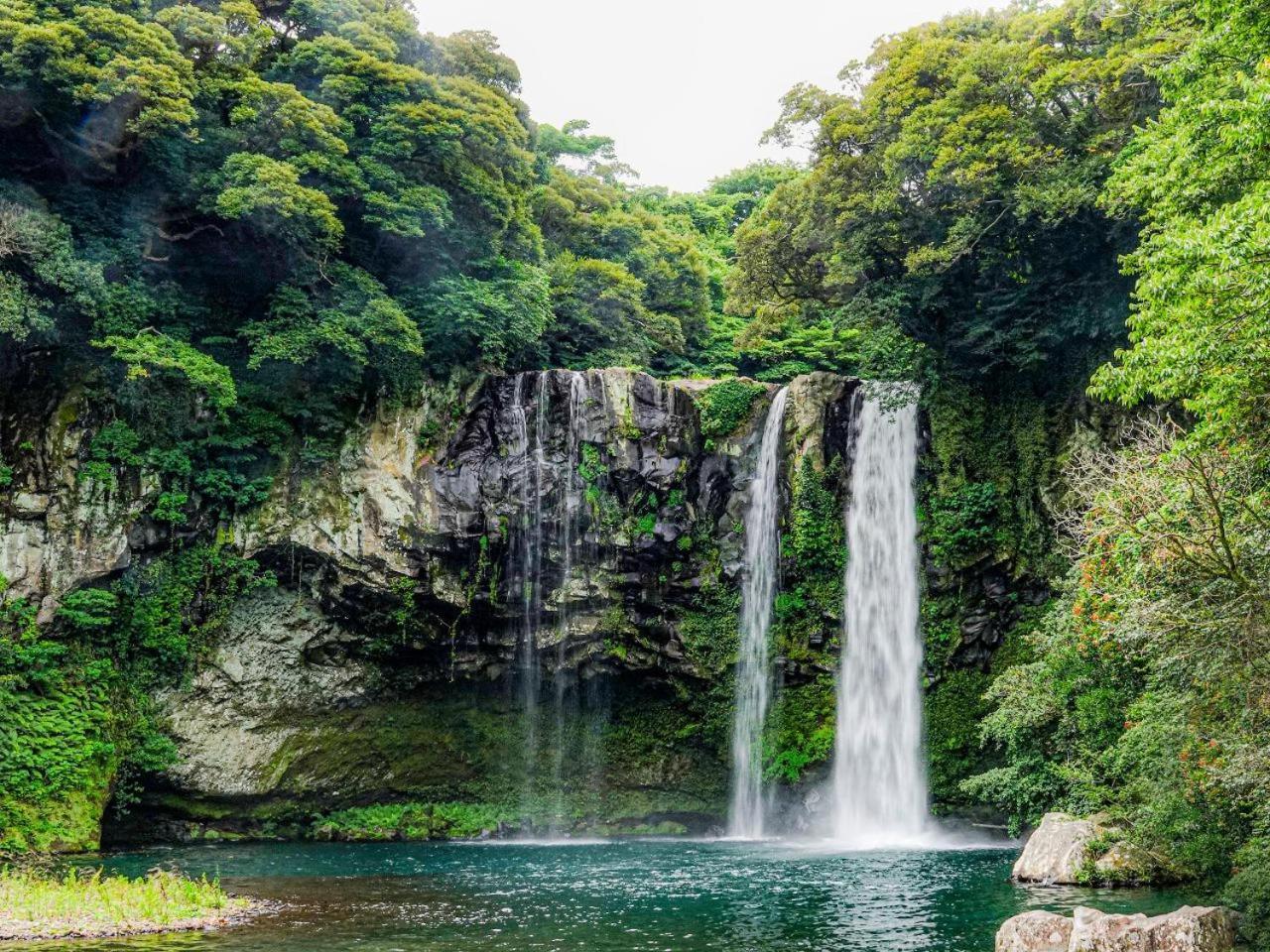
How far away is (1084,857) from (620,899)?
575 cm

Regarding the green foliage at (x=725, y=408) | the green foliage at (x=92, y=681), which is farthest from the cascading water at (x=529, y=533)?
the green foliage at (x=92, y=681)

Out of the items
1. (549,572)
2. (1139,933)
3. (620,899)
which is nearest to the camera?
(1139,933)

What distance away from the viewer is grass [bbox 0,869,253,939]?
10867mm

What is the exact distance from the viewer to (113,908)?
11359 mm

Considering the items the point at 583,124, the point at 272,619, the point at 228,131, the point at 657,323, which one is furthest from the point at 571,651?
the point at 583,124

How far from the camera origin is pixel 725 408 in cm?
2283

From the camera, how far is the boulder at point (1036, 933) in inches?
357

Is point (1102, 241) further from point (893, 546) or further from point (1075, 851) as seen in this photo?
point (1075, 851)

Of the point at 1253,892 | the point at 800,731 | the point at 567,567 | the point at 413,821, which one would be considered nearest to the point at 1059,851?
the point at 1253,892

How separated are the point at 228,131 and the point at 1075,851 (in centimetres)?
1959

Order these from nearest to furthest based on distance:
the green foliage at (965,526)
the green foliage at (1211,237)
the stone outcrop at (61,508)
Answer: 1. the green foliage at (1211,237)
2. the stone outcrop at (61,508)
3. the green foliage at (965,526)

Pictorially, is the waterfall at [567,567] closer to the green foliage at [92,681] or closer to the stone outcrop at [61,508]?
the green foliage at [92,681]

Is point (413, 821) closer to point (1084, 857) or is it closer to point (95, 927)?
point (95, 927)

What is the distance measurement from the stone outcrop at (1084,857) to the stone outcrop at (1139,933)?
3.39 metres
